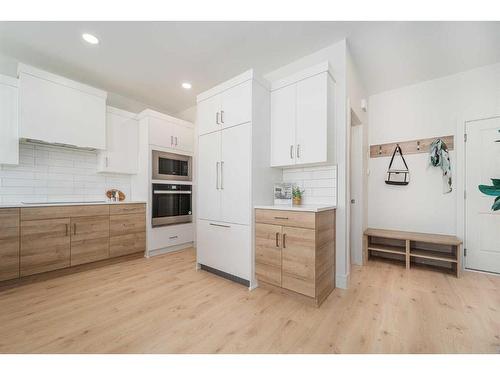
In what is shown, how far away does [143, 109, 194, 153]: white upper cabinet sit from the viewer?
10.8 feet

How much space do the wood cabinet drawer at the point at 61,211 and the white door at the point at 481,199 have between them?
477 centimetres

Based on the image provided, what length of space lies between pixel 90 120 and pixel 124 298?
7.86 ft

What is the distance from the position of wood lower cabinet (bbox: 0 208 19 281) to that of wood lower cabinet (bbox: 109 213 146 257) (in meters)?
0.86

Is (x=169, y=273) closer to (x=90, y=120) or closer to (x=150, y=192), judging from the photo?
(x=150, y=192)

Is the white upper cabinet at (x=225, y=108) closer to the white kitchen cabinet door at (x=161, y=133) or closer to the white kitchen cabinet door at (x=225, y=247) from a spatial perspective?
the white kitchen cabinet door at (x=161, y=133)

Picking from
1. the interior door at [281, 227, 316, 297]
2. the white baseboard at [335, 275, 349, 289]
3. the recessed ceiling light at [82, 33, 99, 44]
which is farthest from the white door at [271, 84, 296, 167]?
the recessed ceiling light at [82, 33, 99, 44]

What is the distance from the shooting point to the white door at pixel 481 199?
2.56m

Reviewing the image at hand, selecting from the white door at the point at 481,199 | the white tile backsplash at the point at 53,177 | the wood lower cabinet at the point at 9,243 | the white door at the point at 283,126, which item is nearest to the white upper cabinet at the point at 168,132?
the white tile backsplash at the point at 53,177

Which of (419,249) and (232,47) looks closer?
(232,47)

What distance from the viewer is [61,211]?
2467 mm

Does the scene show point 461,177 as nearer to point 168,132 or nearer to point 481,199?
point 481,199

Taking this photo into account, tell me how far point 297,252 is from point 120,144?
307 centimetres

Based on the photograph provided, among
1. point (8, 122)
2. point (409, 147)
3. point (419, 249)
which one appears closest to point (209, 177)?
point (8, 122)
